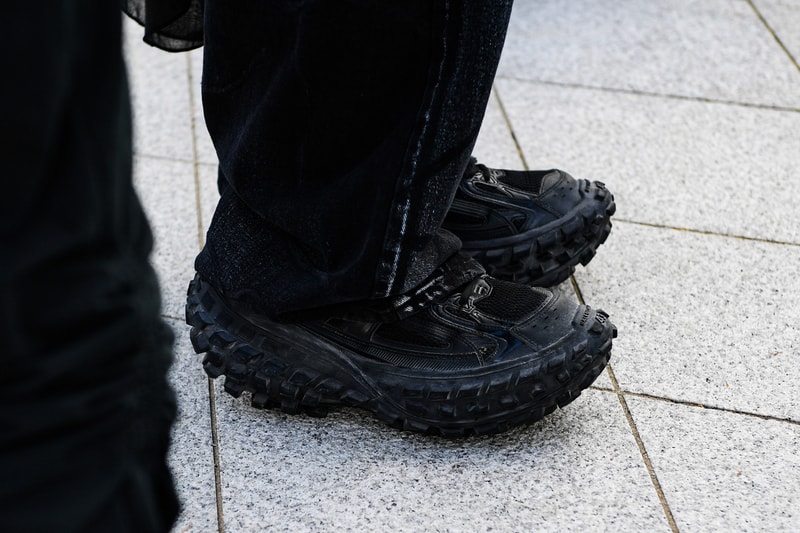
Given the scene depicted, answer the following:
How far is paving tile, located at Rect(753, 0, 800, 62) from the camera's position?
372cm

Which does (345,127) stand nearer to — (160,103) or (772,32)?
(160,103)

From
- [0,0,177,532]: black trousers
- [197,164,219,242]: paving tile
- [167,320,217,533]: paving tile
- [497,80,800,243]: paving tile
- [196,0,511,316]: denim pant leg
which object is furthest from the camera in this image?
[497,80,800,243]: paving tile

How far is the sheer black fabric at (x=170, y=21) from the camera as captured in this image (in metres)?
1.84

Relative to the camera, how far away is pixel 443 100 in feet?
4.43

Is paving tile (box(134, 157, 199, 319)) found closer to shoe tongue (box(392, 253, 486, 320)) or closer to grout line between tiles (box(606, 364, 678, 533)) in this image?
shoe tongue (box(392, 253, 486, 320))

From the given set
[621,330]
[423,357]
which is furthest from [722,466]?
[423,357]

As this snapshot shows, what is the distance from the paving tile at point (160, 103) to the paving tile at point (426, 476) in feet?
4.03

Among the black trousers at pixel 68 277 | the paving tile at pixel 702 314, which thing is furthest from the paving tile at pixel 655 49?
the black trousers at pixel 68 277

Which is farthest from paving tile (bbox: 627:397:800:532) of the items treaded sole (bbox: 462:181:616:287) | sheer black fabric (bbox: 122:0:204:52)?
sheer black fabric (bbox: 122:0:204:52)

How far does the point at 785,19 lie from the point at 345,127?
126 inches

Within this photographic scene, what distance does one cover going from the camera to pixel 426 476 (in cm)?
159

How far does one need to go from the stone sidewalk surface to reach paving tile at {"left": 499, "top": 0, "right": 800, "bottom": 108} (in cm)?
1

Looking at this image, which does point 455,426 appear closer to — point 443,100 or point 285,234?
point 285,234

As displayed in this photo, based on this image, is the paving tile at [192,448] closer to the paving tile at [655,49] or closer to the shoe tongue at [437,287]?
the shoe tongue at [437,287]
